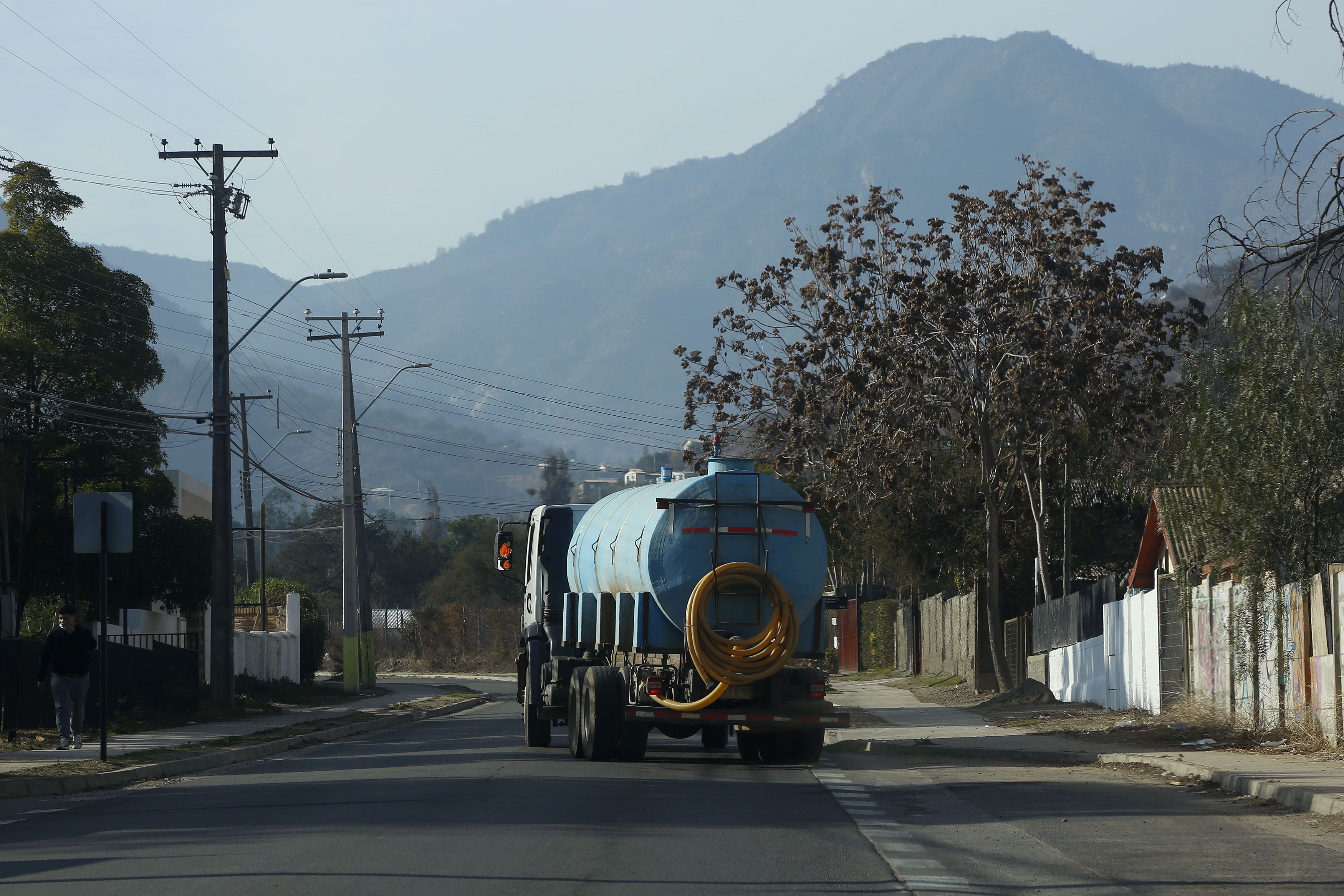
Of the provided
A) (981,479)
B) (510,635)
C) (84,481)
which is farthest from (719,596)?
(510,635)

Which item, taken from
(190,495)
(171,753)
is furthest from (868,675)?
(171,753)

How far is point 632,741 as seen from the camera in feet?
57.2

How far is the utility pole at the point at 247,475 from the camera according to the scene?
53.5 m

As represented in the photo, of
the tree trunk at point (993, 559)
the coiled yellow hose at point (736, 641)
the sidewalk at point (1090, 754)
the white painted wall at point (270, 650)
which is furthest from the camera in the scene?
the white painted wall at point (270, 650)

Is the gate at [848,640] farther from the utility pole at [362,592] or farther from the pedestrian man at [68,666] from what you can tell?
the pedestrian man at [68,666]

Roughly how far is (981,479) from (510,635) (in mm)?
42965

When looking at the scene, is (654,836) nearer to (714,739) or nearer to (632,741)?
(632,741)

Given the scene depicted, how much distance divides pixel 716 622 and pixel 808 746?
2.28 m

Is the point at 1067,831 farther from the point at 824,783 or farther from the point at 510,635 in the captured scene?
the point at 510,635

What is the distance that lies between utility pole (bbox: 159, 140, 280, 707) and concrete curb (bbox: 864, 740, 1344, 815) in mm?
14411

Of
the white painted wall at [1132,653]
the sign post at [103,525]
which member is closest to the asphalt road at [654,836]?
the sign post at [103,525]

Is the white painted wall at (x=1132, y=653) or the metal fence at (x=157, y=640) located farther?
the metal fence at (x=157, y=640)

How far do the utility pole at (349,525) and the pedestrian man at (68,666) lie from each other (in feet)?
63.5

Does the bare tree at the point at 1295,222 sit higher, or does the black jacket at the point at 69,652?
the bare tree at the point at 1295,222
